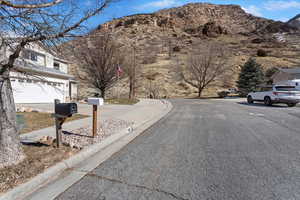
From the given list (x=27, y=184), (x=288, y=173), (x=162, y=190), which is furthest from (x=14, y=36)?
(x=288, y=173)

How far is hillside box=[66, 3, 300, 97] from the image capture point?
33787mm

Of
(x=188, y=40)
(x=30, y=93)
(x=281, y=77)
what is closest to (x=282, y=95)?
(x=30, y=93)

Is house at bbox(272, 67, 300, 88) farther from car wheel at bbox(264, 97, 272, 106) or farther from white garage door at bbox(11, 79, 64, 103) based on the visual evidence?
white garage door at bbox(11, 79, 64, 103)

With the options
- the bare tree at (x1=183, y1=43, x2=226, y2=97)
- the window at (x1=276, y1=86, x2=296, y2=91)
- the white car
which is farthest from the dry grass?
the bare tree at (x1=183, y1=43, x2=226, y2=97)

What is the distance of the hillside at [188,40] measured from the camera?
111 feet

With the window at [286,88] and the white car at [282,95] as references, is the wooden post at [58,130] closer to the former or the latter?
the white car at [282,95]

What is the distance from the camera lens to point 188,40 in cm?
8594

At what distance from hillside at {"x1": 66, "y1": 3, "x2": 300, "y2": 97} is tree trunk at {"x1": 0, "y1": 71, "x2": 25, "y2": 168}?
69.7 inches

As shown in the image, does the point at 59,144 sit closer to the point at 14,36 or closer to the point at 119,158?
the point at 119,158

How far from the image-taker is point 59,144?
391 cm

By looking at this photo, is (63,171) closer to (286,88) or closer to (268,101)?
(286,88)

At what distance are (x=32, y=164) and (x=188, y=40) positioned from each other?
301 feet

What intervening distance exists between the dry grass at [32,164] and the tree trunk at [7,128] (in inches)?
6.9

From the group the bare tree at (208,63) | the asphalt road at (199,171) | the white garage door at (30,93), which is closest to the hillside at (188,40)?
the bare tree at (208,63)
